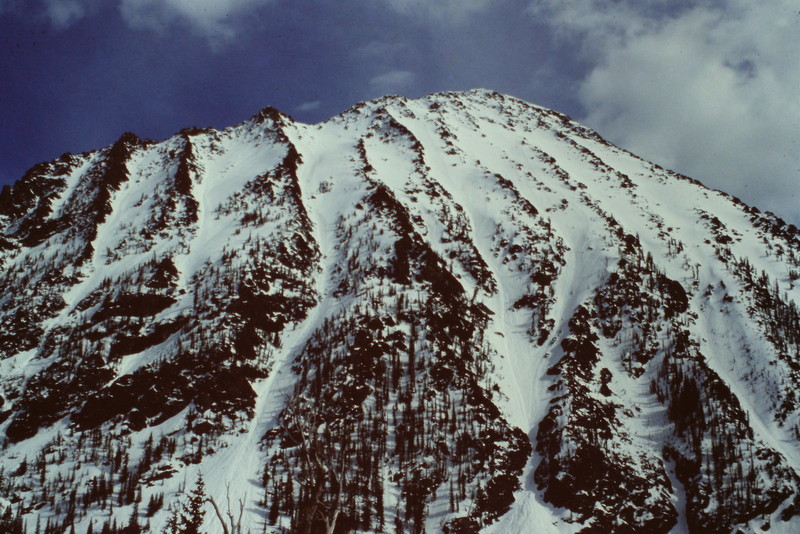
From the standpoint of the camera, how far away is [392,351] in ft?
314

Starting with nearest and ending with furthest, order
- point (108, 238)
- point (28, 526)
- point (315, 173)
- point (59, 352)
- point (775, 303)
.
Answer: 1. point (28, 526)
2. point (59, 352)
3. point (775, 303)
4. point (108, 238)
5. point (315, 173)

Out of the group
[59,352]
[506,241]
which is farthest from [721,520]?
[59,352]

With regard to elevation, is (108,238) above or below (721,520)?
above

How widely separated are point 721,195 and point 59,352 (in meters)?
174

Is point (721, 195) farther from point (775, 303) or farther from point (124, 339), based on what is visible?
point (124, 339)

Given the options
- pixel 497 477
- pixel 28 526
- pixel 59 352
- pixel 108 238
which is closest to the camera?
pixel 28 526

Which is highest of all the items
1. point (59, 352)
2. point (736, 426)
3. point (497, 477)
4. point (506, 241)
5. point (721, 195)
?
point (721, 195)

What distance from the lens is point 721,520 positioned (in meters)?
73.4

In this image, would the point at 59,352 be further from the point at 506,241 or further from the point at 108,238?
the point at 506,241

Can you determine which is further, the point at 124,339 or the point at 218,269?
the point at 218,269

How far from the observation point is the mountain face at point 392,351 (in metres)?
74.7

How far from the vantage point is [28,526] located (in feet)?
224

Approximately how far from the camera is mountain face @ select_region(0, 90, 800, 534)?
7469 centimetres

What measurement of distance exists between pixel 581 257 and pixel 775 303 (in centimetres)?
3848
